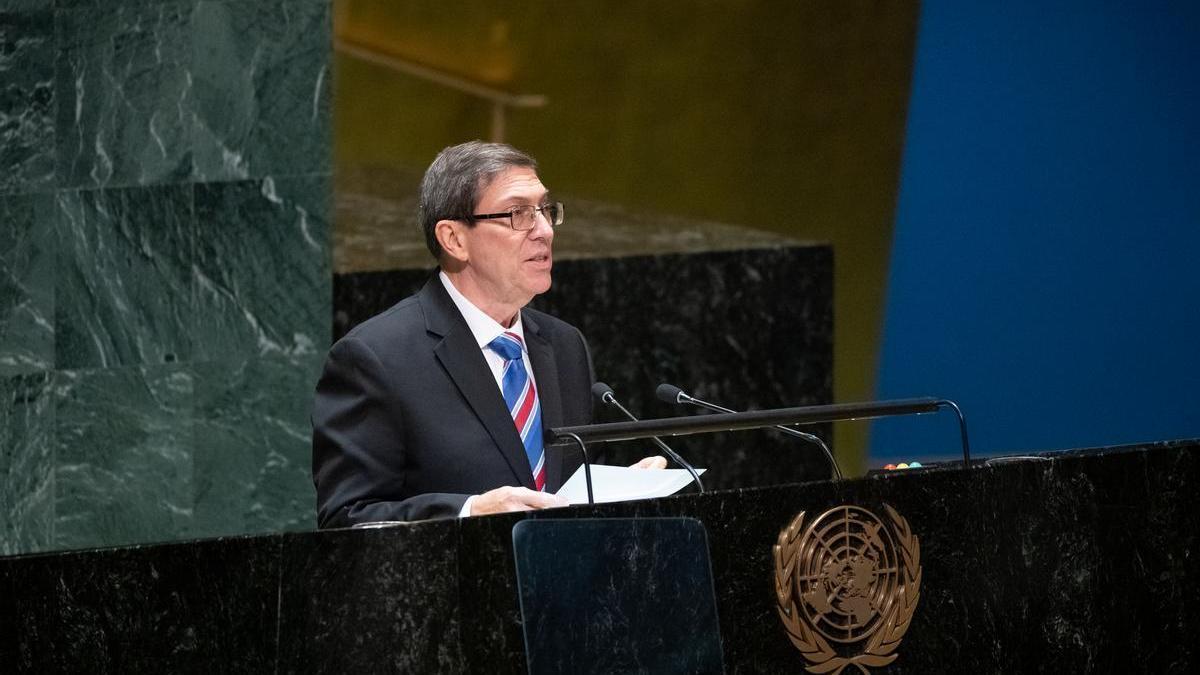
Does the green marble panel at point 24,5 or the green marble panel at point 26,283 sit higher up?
the green marble panel at point 24,5

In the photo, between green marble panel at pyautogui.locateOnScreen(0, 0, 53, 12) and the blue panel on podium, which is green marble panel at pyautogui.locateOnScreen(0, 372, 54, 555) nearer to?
green marble panel at pyautogui.locateOnScreen(0, 0, 53, 12)

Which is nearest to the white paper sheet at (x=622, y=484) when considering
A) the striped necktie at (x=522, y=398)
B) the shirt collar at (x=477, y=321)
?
the striped necktie at (x=522, y=398)

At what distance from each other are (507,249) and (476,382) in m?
0.29

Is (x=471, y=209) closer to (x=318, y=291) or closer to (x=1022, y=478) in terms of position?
(x=1022, y=478)

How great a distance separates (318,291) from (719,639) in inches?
128

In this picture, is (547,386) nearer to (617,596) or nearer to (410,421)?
(410,421)

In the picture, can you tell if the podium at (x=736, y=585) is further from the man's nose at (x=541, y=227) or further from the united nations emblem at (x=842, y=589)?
the man's nose at (x=541, y=227)

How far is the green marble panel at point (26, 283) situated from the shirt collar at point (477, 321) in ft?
8.02

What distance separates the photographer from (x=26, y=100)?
18.2 feet

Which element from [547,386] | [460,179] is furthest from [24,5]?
[547,386]

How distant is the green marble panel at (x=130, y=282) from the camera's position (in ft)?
18.6

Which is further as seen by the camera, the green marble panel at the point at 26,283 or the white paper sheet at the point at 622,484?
the green marble panel at the point at 26,283

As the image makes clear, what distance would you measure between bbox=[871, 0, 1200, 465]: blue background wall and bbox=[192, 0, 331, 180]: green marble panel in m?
2.27

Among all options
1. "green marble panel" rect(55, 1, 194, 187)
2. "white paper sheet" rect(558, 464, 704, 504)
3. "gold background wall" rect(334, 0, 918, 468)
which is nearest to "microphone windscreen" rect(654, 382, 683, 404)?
"white paper sheet" rect(558, 464, 704, 504)
